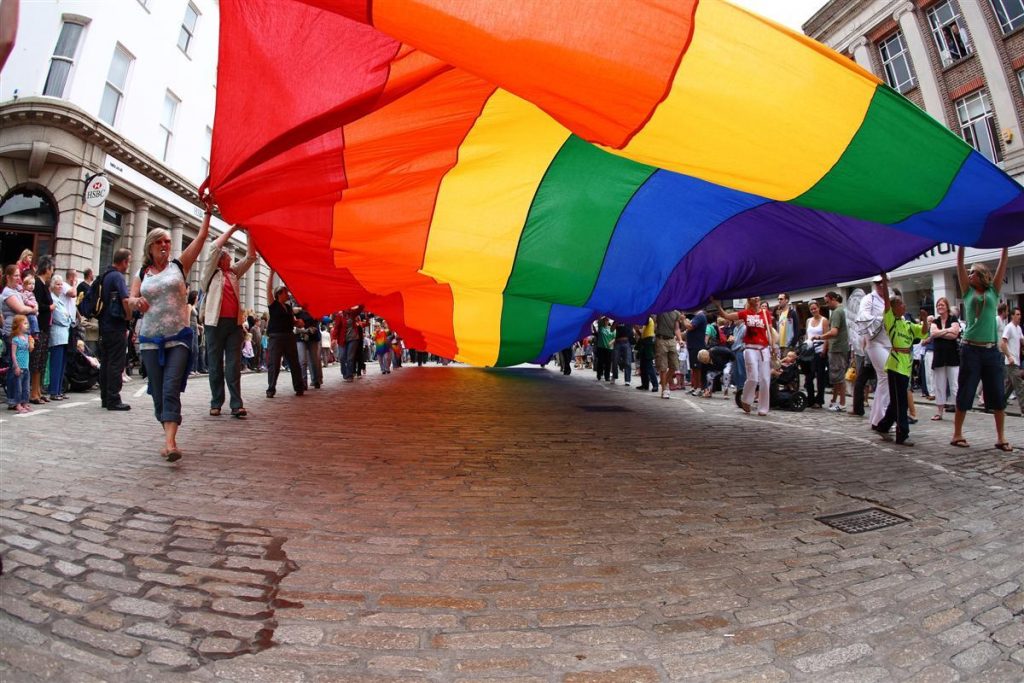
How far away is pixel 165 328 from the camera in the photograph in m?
4.33

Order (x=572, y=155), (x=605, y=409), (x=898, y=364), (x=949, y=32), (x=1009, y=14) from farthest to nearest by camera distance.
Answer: (x=949, y=32) < (x=1009, y=14) < (x=605, y=409) < (x=898, y=364) < (x=572, y=155)

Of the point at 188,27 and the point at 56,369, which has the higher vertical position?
the point at 188,27

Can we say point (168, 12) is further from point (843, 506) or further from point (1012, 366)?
point (1012, 366)

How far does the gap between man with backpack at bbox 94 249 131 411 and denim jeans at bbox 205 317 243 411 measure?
1.45 metres

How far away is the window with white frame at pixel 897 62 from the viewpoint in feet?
65.5

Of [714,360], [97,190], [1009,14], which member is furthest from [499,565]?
[1009,14]

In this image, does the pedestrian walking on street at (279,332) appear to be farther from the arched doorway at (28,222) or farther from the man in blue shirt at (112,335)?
the arched doorway at (28,222)

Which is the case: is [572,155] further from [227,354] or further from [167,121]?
[167,121]

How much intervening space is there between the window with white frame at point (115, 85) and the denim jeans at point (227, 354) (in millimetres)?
16473

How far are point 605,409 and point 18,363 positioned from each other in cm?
817

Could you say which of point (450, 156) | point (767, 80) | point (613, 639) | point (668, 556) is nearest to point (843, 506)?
point (668, 556)

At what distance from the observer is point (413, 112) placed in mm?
3822

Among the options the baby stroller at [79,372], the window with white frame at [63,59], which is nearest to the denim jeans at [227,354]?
the baby stroller at [79,372]

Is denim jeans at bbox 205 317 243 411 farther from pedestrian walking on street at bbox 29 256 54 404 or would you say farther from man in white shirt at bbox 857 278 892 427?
man in white shirt at bbox 857 278 892 427
